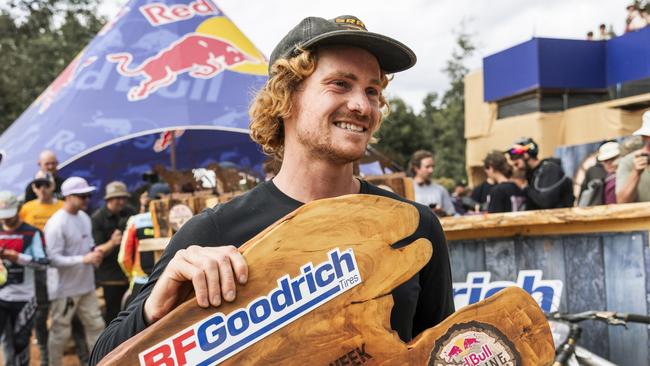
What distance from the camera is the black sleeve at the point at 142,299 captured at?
113 cm

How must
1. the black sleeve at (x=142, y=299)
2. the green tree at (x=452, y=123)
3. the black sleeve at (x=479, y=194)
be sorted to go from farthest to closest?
the green tree at (x=452, y=123), the black sleeve at (x=479, y=194), the black sleeve at (x=142, y=299)

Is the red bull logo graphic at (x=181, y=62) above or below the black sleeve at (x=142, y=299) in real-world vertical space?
above

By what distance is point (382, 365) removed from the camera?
115 centimetres

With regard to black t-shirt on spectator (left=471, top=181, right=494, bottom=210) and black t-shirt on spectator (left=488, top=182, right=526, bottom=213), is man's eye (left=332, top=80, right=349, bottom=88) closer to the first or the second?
black t-shirt on spectator (left=488, top=182, right=526, bottom=213)

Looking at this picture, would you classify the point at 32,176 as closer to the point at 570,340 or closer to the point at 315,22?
the point at 570,340

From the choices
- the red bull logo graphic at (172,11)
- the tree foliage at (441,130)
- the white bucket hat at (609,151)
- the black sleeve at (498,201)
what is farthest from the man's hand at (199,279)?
the tree foliage at (441,130)

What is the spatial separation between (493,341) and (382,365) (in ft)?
0.76

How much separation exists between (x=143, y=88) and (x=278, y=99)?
342 inches

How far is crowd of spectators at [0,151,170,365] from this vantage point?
5.48 m

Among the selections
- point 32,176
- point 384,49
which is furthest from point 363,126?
point 32,176

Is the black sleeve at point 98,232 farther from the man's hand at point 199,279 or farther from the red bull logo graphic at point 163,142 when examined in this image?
the man's hand at point 199,279

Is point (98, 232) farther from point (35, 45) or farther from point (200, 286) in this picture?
point (35, 45)

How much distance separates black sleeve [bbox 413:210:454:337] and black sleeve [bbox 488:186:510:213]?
4.04 m

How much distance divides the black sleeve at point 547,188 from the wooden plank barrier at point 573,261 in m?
1.45
